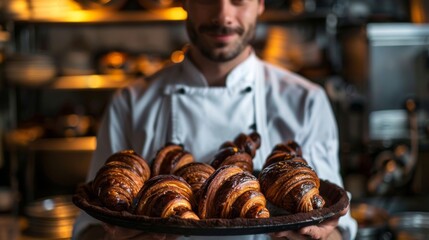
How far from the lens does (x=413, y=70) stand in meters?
3.89

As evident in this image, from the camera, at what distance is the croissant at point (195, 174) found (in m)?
1.32

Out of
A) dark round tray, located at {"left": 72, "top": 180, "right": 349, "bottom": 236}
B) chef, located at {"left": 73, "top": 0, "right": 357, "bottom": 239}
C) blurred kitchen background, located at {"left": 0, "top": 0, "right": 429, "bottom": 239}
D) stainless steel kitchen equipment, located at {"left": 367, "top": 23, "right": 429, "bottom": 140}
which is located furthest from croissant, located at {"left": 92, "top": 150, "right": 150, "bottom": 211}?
stainless steel kitchen equipment, located at {"left": 367, "top": 23, "right": 429, "bottom": 140}

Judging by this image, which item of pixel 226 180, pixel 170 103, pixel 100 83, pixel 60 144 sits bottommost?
pixel 60 144

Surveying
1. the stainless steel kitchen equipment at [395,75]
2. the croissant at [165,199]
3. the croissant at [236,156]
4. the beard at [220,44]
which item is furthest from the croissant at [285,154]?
the stainless steel kitchen equipment at [395,75]

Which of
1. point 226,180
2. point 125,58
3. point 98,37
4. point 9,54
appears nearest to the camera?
point 226,180

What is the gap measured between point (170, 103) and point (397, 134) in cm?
226

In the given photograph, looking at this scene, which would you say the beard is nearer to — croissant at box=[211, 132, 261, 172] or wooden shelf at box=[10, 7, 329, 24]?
croissant at box=[211, 132, 261, 172]

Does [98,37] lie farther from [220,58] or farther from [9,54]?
[220,58]

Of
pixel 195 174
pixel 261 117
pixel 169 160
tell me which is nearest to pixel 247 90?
pixel 261 117

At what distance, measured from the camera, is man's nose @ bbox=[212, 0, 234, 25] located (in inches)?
67.0

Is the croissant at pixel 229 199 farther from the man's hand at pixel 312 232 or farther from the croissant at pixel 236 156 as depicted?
the croissant at pixel 236 156

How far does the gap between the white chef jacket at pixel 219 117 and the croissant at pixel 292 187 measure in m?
0.56

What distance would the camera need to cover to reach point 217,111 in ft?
6.35

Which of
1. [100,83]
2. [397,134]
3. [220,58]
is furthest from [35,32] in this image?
[220,58]
